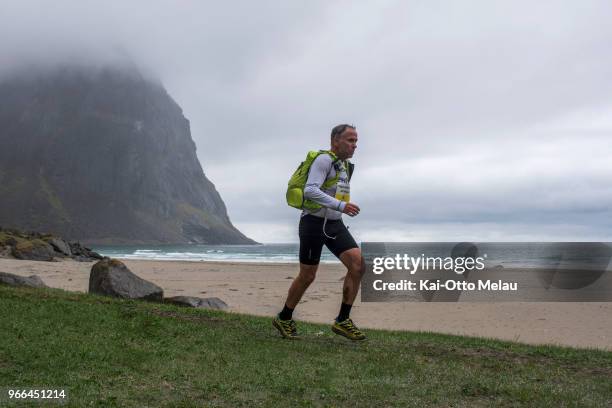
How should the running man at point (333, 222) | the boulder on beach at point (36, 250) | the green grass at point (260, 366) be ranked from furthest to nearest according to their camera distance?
the boulder on beach at point (36, 250) → the running man at point (333, 222) → the green grass at point (260, 366)

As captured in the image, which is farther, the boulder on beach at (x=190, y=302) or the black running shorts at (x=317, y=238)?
the boulder on beach at (x=190, y=302)

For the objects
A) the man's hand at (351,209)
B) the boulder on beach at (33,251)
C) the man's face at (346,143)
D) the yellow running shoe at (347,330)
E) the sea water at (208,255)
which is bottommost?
the sea water at (208,255)

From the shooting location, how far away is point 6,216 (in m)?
179

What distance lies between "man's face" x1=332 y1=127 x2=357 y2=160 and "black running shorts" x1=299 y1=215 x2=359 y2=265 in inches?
34.9

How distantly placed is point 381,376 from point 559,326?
10541mm

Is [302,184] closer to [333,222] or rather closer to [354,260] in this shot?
[333,222]

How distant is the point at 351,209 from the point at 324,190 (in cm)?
63

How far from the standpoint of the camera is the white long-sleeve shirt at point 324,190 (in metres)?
6.82

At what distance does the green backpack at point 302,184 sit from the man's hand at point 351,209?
0.50 m

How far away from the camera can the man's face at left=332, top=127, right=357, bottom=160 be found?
729 centimetres

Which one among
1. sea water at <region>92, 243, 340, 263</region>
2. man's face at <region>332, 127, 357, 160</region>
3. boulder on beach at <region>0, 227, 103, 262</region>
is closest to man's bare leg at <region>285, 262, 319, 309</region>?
man's face at <region>332, 127, 357, 160</region>

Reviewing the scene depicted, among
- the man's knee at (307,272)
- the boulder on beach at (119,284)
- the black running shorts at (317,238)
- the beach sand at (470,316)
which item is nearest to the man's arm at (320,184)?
the black running shorts at (317,238)

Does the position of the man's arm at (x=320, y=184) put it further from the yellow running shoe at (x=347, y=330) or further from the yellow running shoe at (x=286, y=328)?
the yellow running shoe at (x=286, y=328)

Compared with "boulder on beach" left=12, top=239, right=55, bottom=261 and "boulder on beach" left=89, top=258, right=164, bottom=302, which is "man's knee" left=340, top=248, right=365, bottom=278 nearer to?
"boulder on beach" left=89, top=258, right=164, bottom=302
